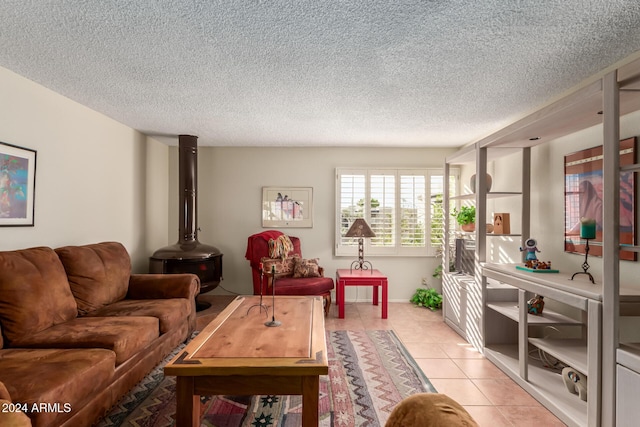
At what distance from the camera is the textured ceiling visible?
1.85 meters

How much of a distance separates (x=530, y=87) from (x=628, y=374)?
7.26 ft

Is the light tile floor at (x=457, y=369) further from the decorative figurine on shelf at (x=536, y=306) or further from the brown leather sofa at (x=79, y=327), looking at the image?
the brown leather sofa at (x=79, y=327)

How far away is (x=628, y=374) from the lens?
5.73ft

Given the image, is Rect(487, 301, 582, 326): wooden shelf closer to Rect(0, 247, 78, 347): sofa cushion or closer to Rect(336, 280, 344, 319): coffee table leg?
Rect(336, 280, 344, 319): coffee table leg

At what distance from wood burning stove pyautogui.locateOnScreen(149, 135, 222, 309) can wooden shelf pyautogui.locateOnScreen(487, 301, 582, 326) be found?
3.27 m

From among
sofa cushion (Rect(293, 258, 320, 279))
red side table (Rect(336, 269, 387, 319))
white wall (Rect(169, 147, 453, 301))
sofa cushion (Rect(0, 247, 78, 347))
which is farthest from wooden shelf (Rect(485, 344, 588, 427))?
sofa cushion (Rect(0, 247, 78, 347))

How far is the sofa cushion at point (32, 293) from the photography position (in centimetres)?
219

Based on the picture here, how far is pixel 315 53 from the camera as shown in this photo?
91.4 inches

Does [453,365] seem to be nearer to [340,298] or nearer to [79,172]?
[340,298]

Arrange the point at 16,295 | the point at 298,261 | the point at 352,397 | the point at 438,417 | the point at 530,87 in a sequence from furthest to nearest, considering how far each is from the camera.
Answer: the point at 298,261 < the point at 530,87 < the point at 352,397 < the point at 16,295 < the point at 438,417

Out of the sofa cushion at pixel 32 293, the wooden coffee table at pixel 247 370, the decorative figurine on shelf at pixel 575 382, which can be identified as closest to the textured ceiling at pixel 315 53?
the sofa cushion at pixel 32 293

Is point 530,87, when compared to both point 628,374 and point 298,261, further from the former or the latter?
point 298,261

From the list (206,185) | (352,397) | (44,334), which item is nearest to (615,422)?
(352,397)

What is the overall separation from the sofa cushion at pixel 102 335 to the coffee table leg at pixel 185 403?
0.69m
